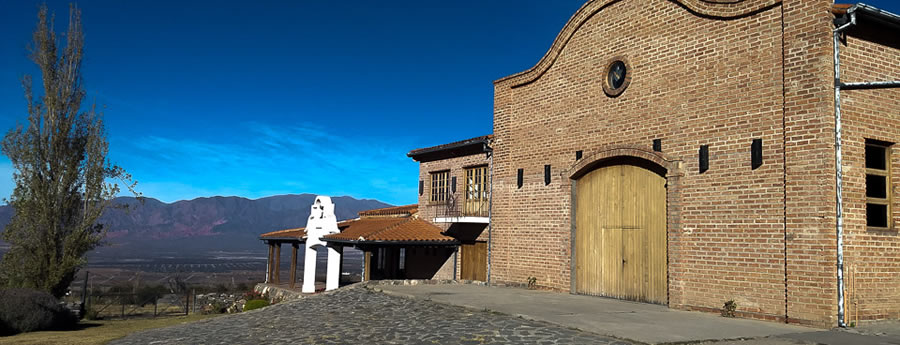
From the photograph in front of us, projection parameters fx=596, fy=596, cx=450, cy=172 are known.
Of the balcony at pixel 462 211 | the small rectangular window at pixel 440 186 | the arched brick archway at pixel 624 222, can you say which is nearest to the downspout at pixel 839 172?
the arched brick archway at pixel 624 222

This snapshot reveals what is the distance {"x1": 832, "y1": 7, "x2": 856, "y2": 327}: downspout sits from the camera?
30.8 ft

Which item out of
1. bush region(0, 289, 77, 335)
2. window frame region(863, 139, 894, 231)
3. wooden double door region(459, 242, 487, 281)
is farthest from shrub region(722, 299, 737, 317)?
bush region(0, 289, 77, 335)

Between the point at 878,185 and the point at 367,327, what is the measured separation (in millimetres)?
9270

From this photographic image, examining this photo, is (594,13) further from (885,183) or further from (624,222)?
(885,183)

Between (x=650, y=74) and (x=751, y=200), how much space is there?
3558 mm

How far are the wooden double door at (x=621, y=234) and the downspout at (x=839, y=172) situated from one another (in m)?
3.34

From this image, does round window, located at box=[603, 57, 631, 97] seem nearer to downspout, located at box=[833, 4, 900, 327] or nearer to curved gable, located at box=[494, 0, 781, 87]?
curved gable, located at box=[494, 0, 781, 87]

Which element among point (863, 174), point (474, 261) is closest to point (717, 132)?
point (863, 174)

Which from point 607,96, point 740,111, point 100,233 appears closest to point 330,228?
point 100,233

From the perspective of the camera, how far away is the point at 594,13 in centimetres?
1455

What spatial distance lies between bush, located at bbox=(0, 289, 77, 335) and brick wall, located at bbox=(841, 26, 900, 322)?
17.9 metres

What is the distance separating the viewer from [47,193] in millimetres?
18344

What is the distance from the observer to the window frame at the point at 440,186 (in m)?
21.6

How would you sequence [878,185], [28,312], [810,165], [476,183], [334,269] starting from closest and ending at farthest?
1. [810,165]
2. [878,185]
3. [28,312]
4. [476,183]
5. [334,269]
